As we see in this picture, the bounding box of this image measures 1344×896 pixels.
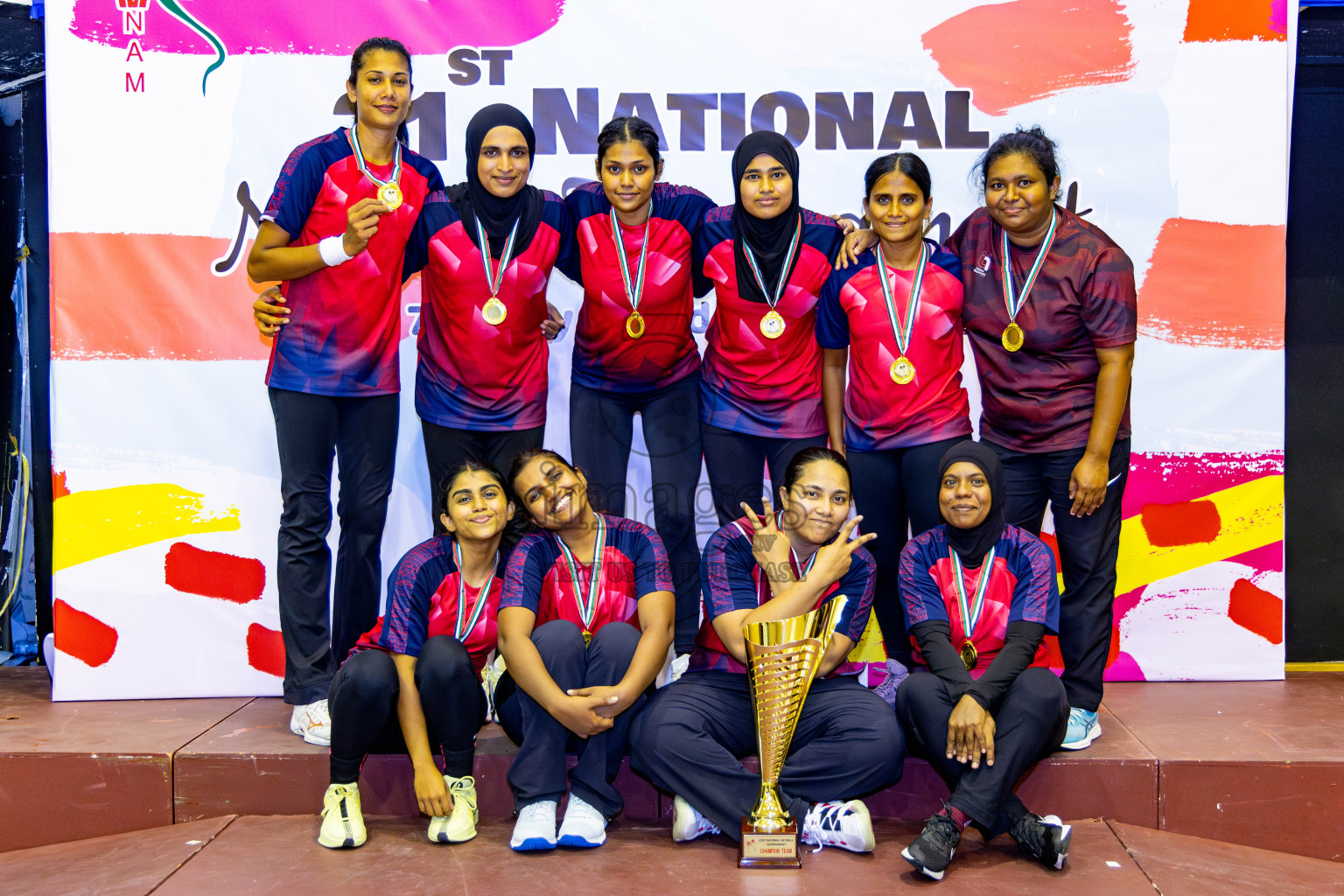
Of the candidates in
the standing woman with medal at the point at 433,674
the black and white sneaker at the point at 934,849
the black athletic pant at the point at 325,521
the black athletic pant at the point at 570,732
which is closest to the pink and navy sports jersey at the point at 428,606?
the standing woman with medal at the point at 433,674

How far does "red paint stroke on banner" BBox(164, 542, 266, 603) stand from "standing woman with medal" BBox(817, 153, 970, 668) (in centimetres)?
204

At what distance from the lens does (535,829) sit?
95.8 inches

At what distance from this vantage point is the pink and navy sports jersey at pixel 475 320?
299 cm

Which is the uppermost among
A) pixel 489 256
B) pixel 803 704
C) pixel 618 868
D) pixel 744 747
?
pixel 489 256

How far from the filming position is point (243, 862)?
2441mm

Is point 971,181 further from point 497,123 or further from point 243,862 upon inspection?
point 243,862

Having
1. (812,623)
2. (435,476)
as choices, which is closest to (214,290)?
(435,476)

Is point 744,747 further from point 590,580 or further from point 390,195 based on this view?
point 390,195

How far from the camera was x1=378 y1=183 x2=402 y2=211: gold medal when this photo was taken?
2.91 meters

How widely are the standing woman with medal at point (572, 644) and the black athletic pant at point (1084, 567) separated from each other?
1.07 metres

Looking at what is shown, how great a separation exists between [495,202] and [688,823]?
5.65ft

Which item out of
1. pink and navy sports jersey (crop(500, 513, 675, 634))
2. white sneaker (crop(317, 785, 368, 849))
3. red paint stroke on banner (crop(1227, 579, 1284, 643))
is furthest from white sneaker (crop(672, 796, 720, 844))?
red paint stroke on banner (crop(1227, 579, 1284, 643))

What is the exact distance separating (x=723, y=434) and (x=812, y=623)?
26.7 inches

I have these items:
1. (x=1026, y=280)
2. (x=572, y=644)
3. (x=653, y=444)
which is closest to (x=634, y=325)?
(x=653, y=444)
